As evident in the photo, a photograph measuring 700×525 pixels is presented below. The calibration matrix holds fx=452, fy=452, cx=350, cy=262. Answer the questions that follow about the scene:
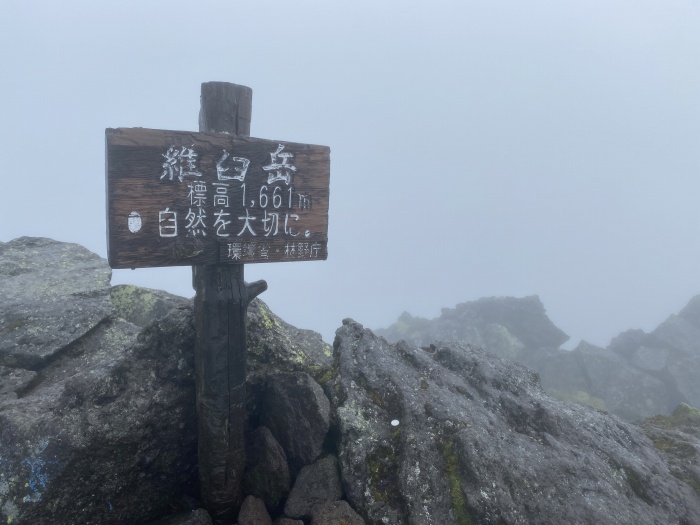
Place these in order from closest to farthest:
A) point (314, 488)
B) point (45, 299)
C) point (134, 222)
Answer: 1. point (134, 222)
2. point (314, 488)
3. point (45, 299)

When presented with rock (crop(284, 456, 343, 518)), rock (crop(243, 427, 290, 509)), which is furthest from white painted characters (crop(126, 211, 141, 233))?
rock (crop(284, 456, 343, 518))

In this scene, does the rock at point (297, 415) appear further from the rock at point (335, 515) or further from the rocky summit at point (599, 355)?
the rocky summit at point (599, 355)

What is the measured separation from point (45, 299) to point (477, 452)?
27.9 ft

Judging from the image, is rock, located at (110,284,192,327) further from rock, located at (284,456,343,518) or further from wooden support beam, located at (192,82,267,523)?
rock, located at (284,456,343,518)

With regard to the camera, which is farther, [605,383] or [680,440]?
[605,383]

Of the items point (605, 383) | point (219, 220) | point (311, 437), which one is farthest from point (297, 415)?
point (605, 383)

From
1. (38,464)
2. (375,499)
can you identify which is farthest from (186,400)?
(375,499)

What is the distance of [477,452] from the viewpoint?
22.3ft

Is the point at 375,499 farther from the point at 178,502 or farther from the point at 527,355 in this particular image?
the point at 527,355

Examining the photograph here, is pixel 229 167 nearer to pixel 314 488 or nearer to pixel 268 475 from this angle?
pixel 268 475

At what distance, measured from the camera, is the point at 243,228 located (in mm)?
6195

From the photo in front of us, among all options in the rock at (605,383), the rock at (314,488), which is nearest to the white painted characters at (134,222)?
the rock at (314,488)

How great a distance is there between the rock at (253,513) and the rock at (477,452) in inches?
50.6

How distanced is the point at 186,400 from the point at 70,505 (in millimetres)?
1917
